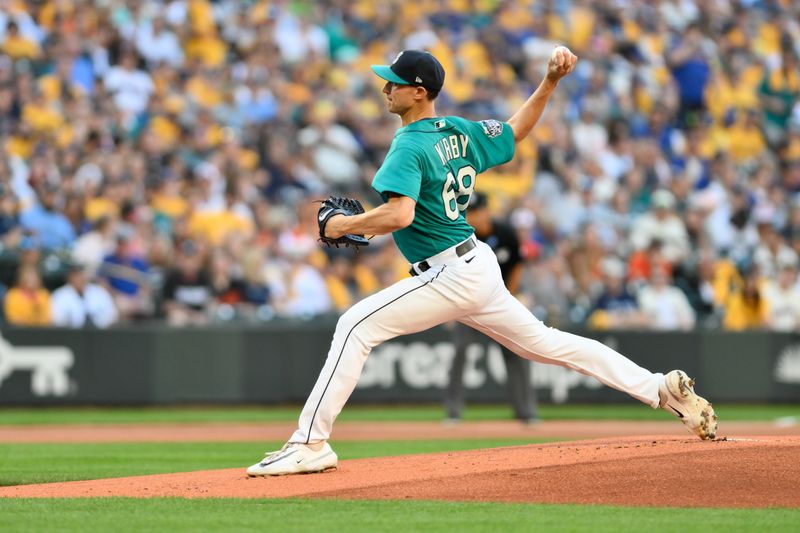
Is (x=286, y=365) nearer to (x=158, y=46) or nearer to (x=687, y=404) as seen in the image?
(x=158, y=46)

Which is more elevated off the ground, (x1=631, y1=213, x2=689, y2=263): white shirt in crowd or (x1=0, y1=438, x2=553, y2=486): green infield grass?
(x1=631, y1=213, x2=689, y2=263): white shirt in crowd

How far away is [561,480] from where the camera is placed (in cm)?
688

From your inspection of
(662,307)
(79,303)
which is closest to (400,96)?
(79,303)

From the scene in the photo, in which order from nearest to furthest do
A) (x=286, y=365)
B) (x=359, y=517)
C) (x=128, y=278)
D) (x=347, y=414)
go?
(x=359, y=517), (x=347, y=414), (x=128, y=278), (x=286, y=365)

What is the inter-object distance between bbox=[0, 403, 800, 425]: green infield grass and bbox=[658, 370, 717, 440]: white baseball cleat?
707 centimetres

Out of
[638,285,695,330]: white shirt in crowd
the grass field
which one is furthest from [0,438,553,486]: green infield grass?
[638,285,695,330]: white shirt in crowd

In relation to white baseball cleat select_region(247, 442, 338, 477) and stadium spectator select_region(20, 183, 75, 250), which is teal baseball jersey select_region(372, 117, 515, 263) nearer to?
white baseball cleat select_region(247, 442, 338, 477)

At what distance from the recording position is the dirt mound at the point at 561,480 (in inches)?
262

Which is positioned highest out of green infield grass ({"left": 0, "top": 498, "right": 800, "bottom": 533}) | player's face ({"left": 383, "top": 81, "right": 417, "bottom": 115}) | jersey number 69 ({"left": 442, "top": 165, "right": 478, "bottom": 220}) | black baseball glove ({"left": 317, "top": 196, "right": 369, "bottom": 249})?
player's face ({"left": 383, "top": 81, "right": 417, "bottom": 115})

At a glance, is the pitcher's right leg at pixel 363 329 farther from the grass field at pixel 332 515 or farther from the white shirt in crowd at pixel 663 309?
the white shirt in crowd at pixel 663 309

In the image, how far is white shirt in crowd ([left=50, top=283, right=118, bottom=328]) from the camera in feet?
50.5

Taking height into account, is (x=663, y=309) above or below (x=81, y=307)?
below

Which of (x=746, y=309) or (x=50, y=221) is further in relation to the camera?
(x=746, y=309)

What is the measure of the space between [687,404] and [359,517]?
2465mm
